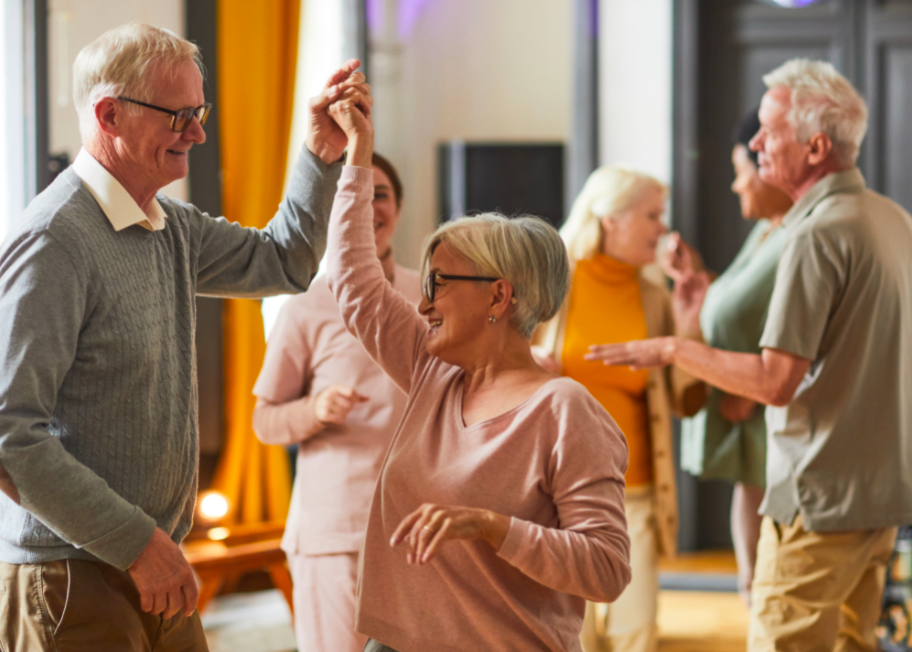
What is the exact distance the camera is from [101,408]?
135 centimetres

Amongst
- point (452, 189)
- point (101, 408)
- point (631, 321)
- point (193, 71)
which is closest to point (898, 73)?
point (631, 321)

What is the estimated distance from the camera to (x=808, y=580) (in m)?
2.13

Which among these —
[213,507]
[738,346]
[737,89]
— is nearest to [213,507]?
[213,507]

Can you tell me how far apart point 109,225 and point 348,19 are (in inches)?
114

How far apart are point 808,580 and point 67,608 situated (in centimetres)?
161

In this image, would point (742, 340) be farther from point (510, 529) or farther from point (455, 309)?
point (510, 529)

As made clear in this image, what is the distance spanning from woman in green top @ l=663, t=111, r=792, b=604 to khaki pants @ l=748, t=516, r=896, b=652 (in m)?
0.73

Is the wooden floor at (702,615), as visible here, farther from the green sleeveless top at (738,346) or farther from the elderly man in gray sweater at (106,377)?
the elderly man in gray sweater at (106,377)

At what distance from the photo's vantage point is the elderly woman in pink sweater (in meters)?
1.33

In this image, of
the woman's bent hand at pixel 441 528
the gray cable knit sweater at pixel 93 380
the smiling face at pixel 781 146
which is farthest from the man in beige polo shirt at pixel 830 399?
the gray cable knit sweater at pixel 93 380

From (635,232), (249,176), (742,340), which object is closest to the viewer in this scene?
(742,340)

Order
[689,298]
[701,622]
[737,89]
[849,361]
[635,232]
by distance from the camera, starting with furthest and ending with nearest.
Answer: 1. [737,89]
2. [701,622]
3. [689,298]
4. [635,232]
5. [849,361]

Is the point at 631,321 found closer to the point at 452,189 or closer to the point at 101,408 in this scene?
the point at 101,408

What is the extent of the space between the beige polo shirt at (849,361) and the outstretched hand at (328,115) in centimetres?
108
